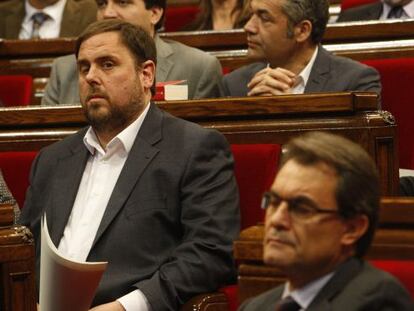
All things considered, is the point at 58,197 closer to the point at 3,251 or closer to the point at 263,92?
the point at 3,251

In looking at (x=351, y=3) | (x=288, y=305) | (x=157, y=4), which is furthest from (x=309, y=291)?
(x=351, y=3)

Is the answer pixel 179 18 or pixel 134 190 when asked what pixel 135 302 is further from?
pixel 179 18

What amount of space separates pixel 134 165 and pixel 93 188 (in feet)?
0.26

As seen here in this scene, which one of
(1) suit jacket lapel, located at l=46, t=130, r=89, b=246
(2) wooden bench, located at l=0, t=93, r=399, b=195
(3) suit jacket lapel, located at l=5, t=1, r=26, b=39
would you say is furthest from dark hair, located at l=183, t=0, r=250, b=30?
(1) suit jacket lapel, located at l=46, t=130, r=89, b=246

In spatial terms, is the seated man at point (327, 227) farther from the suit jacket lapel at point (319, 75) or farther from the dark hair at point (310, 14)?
the dark hair at point (310, 14)

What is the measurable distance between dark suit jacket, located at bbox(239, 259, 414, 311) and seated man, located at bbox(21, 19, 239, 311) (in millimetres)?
523

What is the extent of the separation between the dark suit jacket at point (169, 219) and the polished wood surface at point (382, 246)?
31 cm

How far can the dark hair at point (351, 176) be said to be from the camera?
0.85 meters

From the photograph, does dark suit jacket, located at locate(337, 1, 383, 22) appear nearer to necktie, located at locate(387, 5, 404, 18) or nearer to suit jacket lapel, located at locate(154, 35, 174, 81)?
necktie, located at locate(387, 5, 404, 18)

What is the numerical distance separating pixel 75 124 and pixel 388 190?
493mm

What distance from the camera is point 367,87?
5.88 ft

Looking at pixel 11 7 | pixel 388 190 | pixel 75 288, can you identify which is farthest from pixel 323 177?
pixel 11 7

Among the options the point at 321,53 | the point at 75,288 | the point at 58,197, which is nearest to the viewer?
the point at 75,288

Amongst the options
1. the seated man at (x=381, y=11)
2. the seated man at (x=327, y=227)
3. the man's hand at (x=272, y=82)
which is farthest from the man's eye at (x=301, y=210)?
the seated man at (x=381, y=11)
